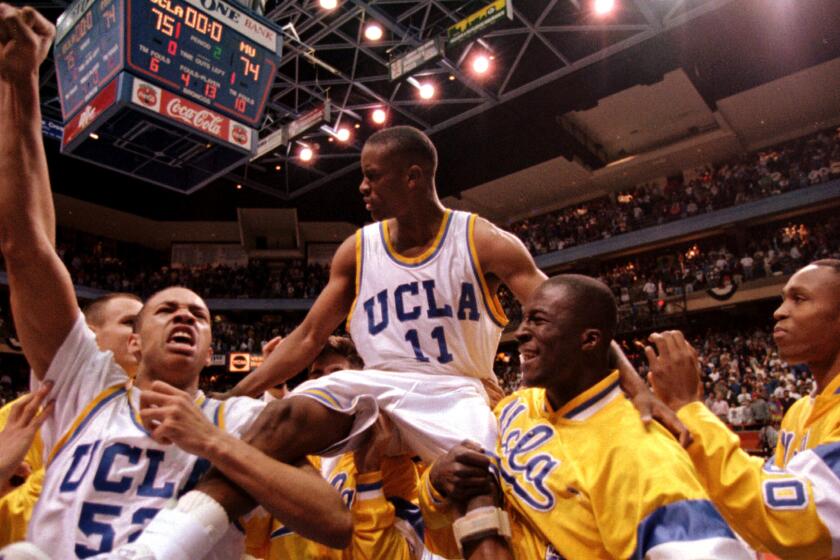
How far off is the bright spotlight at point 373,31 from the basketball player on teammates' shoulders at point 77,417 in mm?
12332

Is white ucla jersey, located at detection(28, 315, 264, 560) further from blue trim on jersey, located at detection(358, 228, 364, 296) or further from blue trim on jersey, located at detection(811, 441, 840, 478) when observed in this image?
blue trim on jersey, located at detection(811, 441, 840, 478)

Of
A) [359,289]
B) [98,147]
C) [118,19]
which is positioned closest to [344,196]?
[98,147]

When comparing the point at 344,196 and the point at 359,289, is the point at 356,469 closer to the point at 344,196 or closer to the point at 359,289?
the point at 359,289

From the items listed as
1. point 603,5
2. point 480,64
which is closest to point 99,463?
point 603,5

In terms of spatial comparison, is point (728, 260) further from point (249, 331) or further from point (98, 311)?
point (98, 311)

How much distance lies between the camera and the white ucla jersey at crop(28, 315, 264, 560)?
6.47 ft

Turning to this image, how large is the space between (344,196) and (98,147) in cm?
1477

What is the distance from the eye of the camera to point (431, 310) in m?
2.69

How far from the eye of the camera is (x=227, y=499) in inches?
75.2

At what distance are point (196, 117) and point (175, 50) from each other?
0.79 metres

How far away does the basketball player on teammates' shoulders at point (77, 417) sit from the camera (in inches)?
76.9

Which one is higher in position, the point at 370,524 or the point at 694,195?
the point at 694,195

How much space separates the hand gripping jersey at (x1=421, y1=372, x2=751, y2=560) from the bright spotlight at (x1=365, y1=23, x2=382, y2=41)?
12.7 m

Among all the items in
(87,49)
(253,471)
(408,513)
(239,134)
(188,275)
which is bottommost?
(408,513)
